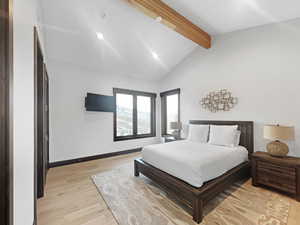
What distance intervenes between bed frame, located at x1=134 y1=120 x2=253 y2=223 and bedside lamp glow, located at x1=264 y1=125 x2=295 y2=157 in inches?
23.6

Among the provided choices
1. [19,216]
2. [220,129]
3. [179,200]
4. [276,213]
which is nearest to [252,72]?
[220,129]

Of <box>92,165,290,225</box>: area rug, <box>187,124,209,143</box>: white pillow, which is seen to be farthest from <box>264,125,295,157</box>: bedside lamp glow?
<box>187,124,209,143</box>: white pillow

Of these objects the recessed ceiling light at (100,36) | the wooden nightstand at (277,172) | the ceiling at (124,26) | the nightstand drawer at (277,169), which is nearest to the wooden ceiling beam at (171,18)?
the ceiling at (124,26)

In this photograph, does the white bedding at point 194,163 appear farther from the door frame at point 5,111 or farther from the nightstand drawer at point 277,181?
the door frame at point 5,111

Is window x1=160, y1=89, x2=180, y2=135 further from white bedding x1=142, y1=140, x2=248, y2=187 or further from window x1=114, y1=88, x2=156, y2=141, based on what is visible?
white bedding x1=142, y1=140, x2=248, y2=187

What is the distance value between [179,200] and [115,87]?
363 centimetres

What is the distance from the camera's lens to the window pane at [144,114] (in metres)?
5.25

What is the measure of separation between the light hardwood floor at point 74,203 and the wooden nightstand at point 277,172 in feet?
0.66

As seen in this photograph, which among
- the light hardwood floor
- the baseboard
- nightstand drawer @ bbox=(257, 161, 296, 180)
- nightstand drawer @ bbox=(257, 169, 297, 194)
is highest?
nightstand drawer @ bbox=(257, 161, 296, 180)

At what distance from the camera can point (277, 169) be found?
232 cm

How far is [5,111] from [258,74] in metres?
4.05

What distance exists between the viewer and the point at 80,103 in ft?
12.7

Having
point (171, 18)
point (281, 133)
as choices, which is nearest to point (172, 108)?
point (171, 18)

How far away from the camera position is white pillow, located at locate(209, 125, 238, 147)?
3039 millimetres
